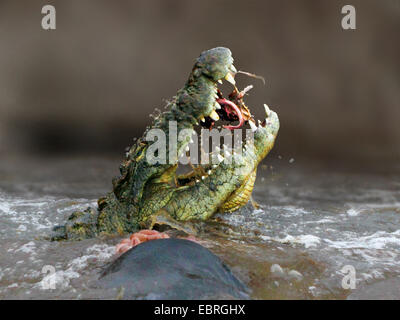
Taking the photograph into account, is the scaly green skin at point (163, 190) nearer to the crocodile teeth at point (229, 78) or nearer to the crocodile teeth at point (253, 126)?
the crocodile teeth at point (253, 126)

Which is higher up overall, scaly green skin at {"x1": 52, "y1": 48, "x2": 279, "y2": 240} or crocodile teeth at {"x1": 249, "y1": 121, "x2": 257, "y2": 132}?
crocodile teeth at {"x1": 249, "y1": 121, "x2": 257, "y2": 132}

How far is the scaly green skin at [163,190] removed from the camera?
10.2ft

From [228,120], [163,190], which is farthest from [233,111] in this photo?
[163,190]

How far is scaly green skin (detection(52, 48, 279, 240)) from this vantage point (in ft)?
10.2

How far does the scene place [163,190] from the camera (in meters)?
3.26

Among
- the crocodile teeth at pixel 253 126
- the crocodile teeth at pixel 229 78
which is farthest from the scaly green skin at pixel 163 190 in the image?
the crocodile teeth at pixel 229 78

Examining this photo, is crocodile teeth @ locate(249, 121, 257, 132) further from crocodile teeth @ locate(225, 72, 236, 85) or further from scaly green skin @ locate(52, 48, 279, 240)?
crocodile teeth @ locate(225, 72, 236, 85)

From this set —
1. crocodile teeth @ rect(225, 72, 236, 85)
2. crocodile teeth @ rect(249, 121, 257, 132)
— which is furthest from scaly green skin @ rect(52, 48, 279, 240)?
crocodile teeth @ rect(225, 72, 236, 85)

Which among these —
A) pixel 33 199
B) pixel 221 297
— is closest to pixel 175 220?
pixel 221 297

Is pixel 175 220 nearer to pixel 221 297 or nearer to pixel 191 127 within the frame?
pixel 191 127

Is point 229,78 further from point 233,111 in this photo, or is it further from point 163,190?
point 163,190

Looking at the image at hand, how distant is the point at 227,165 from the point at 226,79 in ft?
2.08

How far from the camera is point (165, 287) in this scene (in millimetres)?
2008

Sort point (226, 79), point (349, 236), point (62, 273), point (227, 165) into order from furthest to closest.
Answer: point (349, 236) → point (227, 165) → point (226, 79) → point (62, 273)
